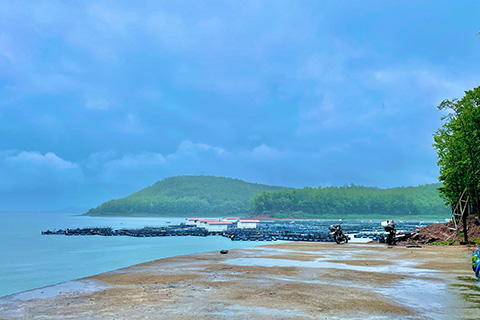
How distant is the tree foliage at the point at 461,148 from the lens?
32.4 metres

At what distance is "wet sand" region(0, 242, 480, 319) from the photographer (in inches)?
311

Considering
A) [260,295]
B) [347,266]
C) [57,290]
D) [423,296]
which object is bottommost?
[347,266]

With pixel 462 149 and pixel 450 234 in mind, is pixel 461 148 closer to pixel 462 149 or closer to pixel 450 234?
pixel 462 149

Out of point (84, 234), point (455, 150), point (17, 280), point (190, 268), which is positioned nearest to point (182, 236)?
point (84, 234)

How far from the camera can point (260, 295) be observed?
9.66 meters

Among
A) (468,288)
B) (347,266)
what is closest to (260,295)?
(468,288)

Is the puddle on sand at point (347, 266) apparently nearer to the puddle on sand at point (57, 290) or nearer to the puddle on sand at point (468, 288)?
the puddle on sand at point (468, 288)

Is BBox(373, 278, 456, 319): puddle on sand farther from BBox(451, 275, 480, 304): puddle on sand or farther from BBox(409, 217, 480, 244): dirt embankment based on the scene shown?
BBox(409, 217, 480, 244): dirt embankment

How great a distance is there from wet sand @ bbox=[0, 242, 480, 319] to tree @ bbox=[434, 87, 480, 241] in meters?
20.3

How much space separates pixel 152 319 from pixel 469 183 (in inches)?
1319

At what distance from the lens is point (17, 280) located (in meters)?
35.8

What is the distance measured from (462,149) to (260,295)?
32880mm

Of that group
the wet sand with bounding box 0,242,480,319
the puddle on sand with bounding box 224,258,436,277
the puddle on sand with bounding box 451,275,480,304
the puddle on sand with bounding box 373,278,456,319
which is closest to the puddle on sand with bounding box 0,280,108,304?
the wet sand with bounding box 0,242,480,319

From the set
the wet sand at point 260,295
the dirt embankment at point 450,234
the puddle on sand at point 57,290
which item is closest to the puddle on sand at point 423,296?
the wet sand at point 260,295
